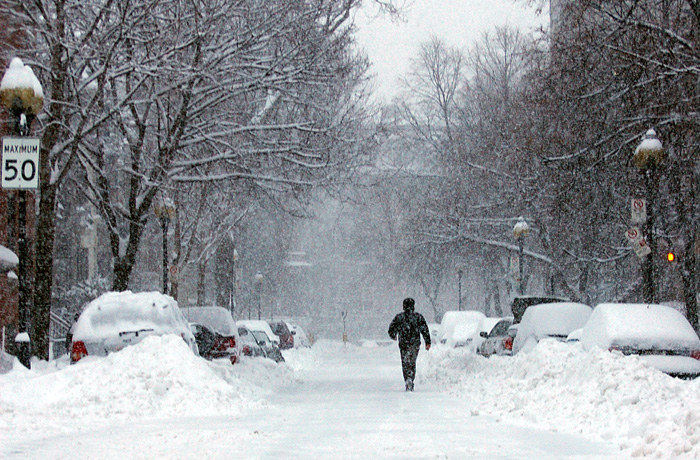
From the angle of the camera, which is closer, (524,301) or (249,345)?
(249,345)

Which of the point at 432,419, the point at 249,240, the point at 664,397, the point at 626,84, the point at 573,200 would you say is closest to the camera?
the point at 664,397

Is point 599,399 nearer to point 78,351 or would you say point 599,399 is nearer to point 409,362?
point 409,362

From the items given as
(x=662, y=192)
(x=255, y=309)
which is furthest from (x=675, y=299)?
(x=255, y=309)

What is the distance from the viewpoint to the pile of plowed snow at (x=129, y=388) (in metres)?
12.8

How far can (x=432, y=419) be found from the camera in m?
12.8

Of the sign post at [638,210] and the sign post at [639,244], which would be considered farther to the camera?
the sign post at [638,210]

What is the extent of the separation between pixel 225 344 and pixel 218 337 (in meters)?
0.22

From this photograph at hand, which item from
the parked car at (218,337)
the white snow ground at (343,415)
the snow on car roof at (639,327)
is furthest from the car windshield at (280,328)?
the snow on car roof at (639,327)

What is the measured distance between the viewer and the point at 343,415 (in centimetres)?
1352

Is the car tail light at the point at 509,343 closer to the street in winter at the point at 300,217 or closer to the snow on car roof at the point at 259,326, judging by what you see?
the street in winter at the point at 300,217

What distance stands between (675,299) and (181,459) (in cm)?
3869

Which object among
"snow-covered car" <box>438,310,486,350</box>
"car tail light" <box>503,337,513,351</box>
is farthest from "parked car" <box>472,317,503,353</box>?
"car tail light" <box>503,337,513,351</box>

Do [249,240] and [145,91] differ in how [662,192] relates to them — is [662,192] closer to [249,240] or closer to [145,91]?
[145,91]

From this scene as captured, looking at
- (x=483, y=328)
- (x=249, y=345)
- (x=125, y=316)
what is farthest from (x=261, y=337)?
(x=125, y=316)
